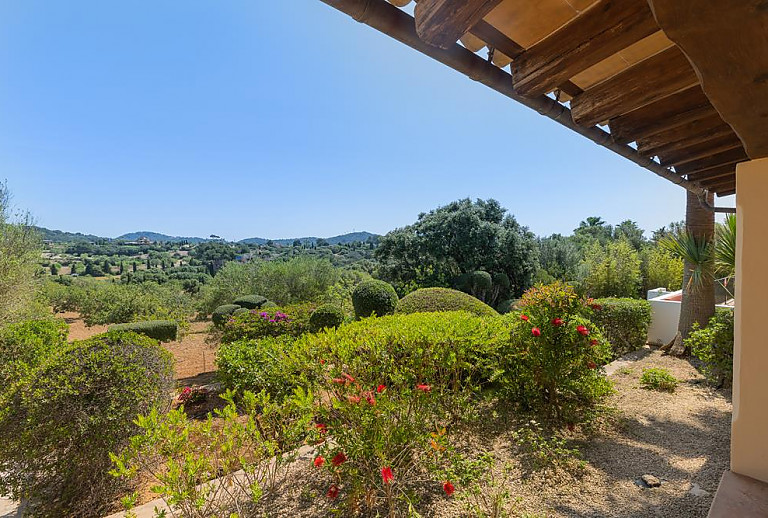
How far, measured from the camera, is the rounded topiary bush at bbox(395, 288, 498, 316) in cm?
680

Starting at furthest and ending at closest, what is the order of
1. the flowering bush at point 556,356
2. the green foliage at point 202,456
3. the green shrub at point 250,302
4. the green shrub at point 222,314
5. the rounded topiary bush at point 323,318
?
the green shrub at point 250,302
the green shrub at point 222,314
the rounded topiary bush at point 323,318
the flowering bush at point 556,356
the green foliage at point 202,456

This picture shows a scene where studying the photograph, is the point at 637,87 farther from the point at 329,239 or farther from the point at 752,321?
the point at 329,239

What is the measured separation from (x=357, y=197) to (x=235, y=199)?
9.85 m

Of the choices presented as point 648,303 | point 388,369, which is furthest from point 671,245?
point 388,369

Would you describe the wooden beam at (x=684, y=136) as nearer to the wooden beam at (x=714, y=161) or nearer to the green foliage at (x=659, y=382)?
the wooden beam at (x=714, y=161)

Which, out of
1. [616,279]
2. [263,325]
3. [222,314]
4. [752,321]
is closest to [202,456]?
[752,321]

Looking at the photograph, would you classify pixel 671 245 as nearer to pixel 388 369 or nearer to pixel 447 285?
pixel 388 369

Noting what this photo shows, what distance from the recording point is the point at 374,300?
8359 mm

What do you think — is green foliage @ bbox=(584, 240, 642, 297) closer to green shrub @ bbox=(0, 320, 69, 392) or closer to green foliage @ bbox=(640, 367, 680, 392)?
green foliage @ bbox=(640, 367, 680, 392)

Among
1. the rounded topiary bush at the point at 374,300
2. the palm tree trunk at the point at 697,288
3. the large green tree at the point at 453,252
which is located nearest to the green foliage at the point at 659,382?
the palm tree trunk at the point at 697,288

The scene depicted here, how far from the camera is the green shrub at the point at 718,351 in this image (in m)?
4.01

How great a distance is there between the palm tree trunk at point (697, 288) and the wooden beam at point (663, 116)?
489cm

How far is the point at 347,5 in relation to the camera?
1.12 metres

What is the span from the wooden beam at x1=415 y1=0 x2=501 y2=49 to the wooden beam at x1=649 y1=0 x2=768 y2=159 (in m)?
0.54
